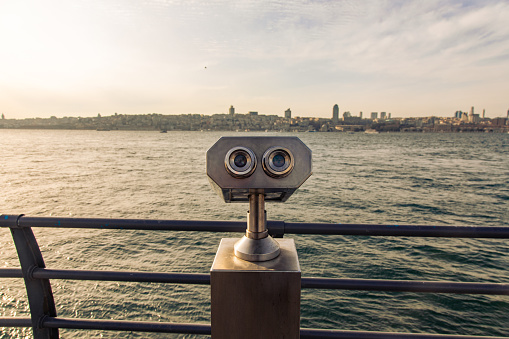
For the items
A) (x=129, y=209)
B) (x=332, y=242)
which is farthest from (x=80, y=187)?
(x=332, y=242)

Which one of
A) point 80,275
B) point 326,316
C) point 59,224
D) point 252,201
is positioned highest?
point 252,201

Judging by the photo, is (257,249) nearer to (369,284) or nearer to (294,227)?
(294,227)

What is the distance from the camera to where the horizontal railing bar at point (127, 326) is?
6.16 feet

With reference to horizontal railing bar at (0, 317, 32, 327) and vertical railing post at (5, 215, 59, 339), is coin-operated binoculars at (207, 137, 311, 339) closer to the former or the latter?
vertical railing post at (5, 215, 59, 339)

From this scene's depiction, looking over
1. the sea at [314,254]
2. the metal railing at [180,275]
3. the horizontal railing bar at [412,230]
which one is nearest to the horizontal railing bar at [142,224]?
the metal railing at [180,275]

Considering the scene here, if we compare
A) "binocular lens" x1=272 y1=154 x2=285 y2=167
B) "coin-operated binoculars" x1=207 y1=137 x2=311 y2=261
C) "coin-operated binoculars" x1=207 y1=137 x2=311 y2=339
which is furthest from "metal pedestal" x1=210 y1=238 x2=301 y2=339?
"binocular lens" x1=272 y1=154 x2=285 y2=167

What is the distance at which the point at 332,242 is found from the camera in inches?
611

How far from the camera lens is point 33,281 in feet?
6.38

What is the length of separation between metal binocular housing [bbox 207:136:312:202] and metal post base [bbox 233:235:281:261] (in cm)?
27

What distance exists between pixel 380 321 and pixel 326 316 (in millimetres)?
1573

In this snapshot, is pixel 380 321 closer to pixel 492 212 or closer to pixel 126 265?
pixel 126 265

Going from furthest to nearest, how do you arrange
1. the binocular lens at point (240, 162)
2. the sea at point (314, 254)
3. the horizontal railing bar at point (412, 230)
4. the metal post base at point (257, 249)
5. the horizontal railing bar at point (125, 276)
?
1. the sea at point (314, 254)
2. the horizontal railing bar at point (125, 276)
3. the horizontal railing bar at point (412, 230)
4. the metal post base at point (257, 249)
5. the binocular lens at point (240, 162)

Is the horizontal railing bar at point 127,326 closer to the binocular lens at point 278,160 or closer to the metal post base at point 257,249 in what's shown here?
the metal post base at point 257,249

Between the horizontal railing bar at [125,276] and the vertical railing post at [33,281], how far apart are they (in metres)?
0.05
